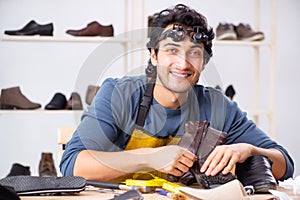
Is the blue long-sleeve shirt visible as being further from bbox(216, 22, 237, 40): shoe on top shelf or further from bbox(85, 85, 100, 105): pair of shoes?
bbox(216, 22, 237, 40): shoe on top shelf

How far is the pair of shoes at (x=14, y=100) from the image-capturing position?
3.62 meters

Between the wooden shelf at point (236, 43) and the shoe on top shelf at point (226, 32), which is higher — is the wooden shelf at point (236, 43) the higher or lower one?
the lower one

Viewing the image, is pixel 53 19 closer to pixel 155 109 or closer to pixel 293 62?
pixel 293 62

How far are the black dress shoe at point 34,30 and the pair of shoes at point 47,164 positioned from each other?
2.41ft

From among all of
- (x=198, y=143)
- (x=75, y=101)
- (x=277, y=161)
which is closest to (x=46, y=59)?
(x=75, y=101)

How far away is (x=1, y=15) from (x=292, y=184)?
2850 mm

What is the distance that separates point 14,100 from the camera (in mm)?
3645

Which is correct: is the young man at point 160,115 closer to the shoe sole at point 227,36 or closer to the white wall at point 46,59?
the shoe sole at point 227,36

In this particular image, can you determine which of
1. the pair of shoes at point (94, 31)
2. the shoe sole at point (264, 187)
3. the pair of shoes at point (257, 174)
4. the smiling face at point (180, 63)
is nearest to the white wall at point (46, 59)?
the pair of shoes at point (94, 31)

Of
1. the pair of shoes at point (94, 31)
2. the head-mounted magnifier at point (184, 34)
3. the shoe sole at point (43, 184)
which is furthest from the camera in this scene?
the pair of shoes at point (94, 31)

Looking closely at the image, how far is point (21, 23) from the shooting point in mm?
3984

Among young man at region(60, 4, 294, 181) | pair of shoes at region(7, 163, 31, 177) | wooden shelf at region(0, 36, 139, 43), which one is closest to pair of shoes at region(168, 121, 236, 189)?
young man at region(60, 4, 294, 181)

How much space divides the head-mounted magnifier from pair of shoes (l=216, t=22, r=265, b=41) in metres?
1.96

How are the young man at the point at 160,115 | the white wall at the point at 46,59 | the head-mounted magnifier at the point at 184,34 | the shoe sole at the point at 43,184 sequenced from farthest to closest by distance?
the white wall at the point at 46,59 → the head-mounted magnifier at the point at 184,34 → the young man at the point at 160,115 → the shoe sole at the point at 43,184
